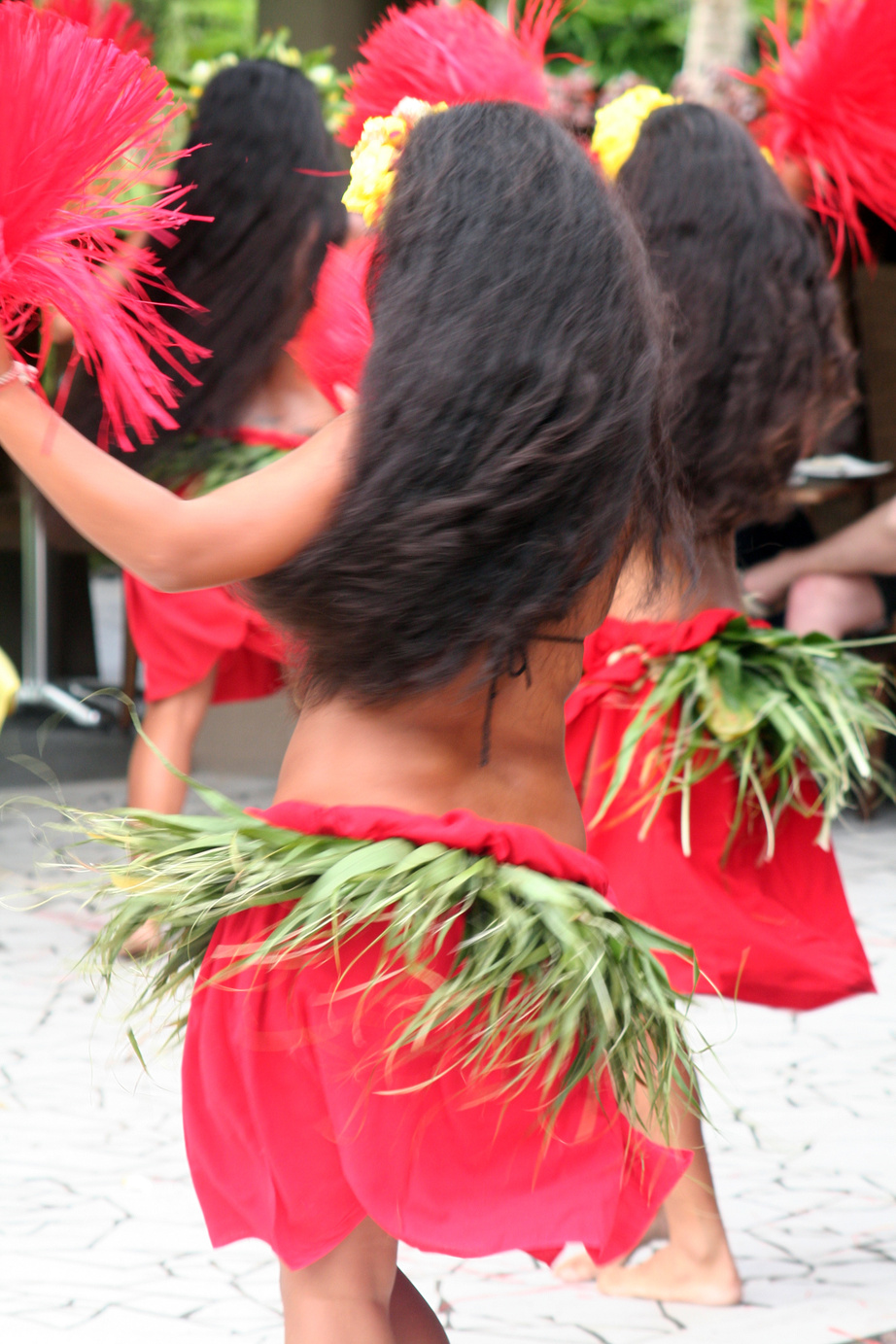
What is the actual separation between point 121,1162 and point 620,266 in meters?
1.71

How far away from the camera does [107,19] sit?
1594mm

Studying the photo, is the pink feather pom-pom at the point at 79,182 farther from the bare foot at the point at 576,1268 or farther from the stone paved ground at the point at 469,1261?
the bare foot at the point at 576,1268

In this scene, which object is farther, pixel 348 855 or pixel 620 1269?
pixel 620 1269

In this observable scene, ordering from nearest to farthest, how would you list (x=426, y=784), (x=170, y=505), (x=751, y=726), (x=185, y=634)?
(x=170, y=505) → (x=426, y=784) → (x=751, y=726) → (x=185, y=634)

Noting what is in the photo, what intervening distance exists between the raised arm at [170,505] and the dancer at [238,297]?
1818mm

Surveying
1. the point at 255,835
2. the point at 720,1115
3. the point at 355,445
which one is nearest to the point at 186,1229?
the point at 720,1115

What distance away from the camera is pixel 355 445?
1.20 meters

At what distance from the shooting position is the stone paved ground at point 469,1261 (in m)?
1.90

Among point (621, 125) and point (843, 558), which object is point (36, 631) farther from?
point (621, 125)

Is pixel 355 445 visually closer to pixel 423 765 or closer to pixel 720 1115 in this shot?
pixel 423 765

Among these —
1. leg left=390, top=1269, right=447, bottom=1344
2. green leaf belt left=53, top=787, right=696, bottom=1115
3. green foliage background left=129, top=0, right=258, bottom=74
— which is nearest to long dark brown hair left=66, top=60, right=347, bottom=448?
green leaf belt left=53, top=787, right=696, bottom=1115

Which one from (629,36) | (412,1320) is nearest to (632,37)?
(629,36)

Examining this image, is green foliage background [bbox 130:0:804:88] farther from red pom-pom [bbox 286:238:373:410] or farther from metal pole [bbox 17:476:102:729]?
red pom-pom [bbox 286:238:373:410]

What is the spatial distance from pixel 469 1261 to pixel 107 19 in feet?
5.37
